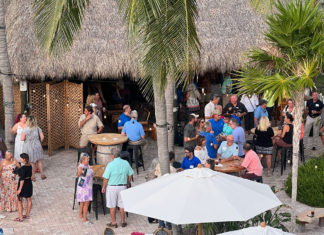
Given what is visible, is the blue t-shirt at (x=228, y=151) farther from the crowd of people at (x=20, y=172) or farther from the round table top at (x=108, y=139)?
the crowd of people at (x=20, y=172)

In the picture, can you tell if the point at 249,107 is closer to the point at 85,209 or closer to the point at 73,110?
the point at 73,110

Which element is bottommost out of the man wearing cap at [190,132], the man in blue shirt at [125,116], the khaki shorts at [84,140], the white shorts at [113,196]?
the white shorts at [113,196]

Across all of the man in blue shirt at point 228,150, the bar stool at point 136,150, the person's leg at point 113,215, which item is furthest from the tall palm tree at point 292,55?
the bar stool at point 136,150

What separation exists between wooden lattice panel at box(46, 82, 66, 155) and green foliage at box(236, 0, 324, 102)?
23.4 feet

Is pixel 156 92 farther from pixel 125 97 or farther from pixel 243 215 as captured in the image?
pixel 125 97

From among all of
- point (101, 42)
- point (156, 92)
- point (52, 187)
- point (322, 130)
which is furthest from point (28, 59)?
point (322, 130)

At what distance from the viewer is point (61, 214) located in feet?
43.8

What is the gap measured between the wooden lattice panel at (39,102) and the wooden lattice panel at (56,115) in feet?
1.22

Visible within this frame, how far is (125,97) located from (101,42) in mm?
3677

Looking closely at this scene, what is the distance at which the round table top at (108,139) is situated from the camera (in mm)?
15551

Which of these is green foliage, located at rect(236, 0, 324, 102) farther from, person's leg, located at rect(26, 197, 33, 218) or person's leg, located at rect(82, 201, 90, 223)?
person's leg, located at rect(26, 197, 33, 218)

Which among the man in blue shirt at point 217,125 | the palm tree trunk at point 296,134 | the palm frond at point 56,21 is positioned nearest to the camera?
the palm frond at point 56,21

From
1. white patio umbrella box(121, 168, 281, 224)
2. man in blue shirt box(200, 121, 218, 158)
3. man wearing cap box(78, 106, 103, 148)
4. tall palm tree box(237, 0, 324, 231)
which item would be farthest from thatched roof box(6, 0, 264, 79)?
white patio umbrella box(121, 168, 281, 224)

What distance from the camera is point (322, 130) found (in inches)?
687
